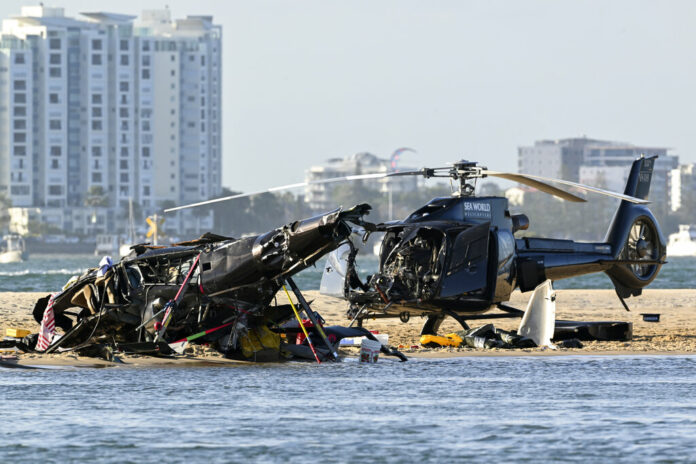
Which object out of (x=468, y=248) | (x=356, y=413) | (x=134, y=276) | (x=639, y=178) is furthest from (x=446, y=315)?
(x=356, y=413)

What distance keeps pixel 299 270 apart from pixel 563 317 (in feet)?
65.1

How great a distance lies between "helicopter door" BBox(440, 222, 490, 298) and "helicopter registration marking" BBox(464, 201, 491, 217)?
18.6 inches

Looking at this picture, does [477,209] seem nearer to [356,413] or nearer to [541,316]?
[541,316]

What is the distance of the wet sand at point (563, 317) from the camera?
25.5 metres

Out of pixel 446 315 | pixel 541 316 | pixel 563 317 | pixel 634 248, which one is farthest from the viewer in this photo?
pixel 563 317

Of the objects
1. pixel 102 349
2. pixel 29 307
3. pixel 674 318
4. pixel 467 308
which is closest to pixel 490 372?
pixel 467 308

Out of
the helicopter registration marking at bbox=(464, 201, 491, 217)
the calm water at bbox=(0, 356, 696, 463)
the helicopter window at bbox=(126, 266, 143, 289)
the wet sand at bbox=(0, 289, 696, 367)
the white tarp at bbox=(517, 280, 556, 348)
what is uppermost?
the helicopter registration marking at bbox=(464, 201, 491, 217)

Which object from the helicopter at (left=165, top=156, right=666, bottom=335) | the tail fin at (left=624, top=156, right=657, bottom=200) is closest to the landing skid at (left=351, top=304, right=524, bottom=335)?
the helicopter at (left=165, top=156, right=666, bottom=335)

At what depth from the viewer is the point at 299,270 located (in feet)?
74.9

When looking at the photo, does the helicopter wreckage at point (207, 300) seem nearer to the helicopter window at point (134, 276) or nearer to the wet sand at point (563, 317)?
the helicopter window at point (134, 276)

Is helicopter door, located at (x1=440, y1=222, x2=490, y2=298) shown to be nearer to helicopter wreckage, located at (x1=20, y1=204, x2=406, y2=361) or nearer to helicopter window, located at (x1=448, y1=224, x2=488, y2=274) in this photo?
helicopter window, located at (x1=448, y1=224, x2=488, y2=274)

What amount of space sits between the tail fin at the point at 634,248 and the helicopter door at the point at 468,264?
5006 millimetres

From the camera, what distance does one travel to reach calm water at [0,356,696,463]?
1622 cm

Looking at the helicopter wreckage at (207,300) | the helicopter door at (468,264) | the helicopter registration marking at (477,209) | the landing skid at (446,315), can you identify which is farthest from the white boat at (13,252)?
the helicopter door at (468,264)
